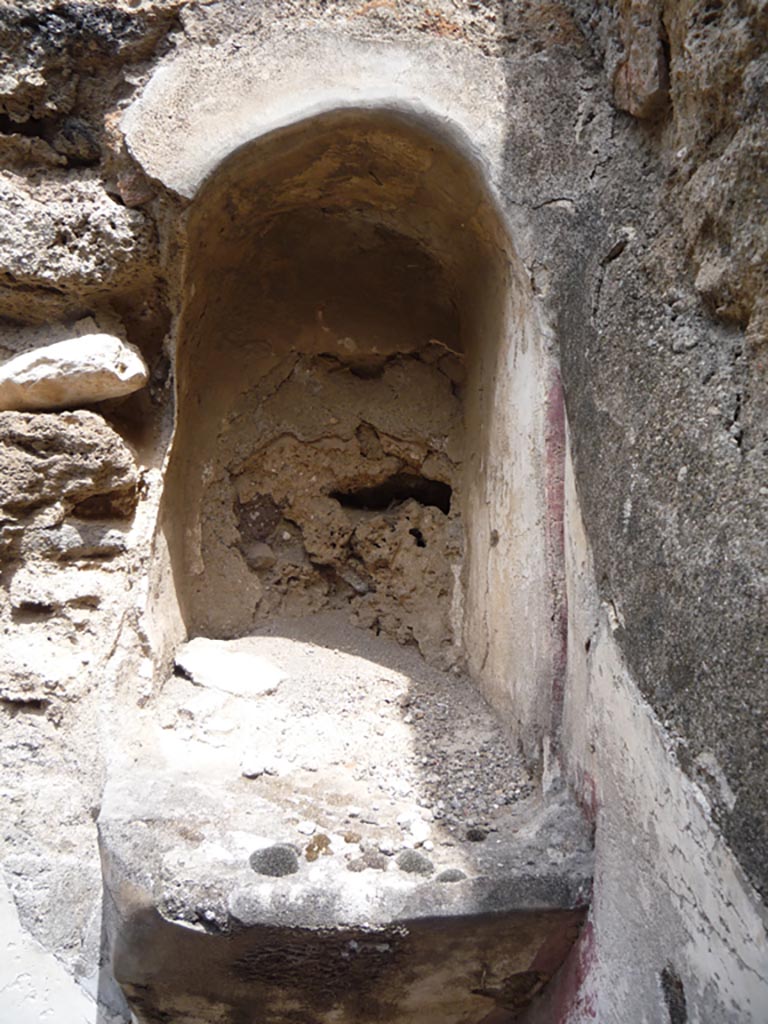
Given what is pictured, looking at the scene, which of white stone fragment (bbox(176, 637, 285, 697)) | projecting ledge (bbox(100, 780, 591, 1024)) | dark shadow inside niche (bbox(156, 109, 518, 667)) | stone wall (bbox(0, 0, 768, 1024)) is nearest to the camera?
stone wall (bbox(0, 0, 768, 1024))

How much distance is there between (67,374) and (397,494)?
35.8 inches

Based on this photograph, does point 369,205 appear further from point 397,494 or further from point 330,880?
point 330,880

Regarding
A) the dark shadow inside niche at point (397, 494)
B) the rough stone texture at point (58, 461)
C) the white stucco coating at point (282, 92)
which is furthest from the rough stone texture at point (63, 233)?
the dark shadow inside niche at point (397, 494)

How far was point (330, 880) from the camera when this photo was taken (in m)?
1.17

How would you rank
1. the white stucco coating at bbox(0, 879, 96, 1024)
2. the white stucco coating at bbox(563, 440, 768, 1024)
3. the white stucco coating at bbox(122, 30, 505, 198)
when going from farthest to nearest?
the white stucco coating at bbox(122, 30, 505, 198) < the white stucco coating at bbox(0, 879, 96, 1024) < the white stucco coating at bbox(563, 440, 768, 1024)

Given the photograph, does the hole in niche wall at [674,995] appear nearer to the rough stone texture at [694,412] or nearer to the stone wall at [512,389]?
the stone wall at [512,389]

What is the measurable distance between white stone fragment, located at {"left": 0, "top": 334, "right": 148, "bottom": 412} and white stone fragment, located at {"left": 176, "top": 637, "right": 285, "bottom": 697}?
582mm

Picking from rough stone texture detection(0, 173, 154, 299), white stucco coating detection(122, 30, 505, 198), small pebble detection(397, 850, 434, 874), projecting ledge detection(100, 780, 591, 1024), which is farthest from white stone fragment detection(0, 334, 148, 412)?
small pebble detection(397, 850, 434, 874)

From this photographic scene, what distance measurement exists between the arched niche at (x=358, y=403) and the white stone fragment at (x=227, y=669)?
0.25 feet

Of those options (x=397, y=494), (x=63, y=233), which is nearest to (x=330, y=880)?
(x=397, y=494)

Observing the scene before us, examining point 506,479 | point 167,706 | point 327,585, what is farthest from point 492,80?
point 167,706

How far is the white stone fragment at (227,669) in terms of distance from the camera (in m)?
1.70

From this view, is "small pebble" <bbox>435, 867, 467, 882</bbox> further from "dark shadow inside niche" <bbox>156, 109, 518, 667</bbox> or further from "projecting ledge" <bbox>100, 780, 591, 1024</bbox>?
"dark shadow inside niche" <bbox>156, 109, 518, 667</bbox>

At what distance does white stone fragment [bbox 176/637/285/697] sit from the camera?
1.70 meters
